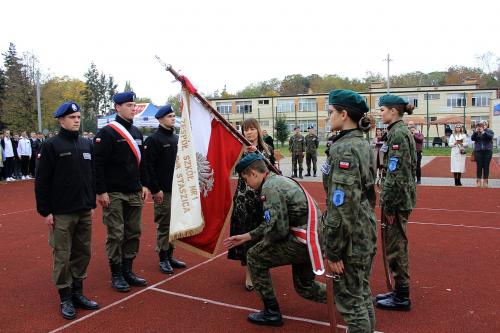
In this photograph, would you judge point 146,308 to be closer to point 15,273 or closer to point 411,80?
point 15,273

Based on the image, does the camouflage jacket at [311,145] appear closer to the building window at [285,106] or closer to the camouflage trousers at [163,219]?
the camouflage trousers at [163,219]

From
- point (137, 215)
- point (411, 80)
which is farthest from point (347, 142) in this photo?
point (411, 80)

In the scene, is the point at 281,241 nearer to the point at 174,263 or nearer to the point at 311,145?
the point at 174,263

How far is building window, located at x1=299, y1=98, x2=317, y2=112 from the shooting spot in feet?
213

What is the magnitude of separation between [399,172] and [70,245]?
344 centimetres

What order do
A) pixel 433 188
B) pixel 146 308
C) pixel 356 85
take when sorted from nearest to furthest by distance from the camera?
pixel 146 308 → pixel 433 188 → pixel 356 85

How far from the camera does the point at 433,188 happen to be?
14.0 metres

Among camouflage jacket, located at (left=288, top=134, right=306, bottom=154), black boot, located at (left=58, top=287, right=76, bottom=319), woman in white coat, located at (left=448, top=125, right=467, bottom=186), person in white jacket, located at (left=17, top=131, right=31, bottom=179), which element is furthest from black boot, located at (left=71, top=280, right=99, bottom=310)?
person in white jacket, located at (left=17, top=131, right=31, bottom=179)

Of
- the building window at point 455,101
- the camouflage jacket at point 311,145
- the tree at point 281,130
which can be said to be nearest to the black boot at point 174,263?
the camouflage jacket at point 311,145

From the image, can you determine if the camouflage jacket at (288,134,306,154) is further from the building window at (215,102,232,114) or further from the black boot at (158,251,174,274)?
the building window at (215,102,232,114)

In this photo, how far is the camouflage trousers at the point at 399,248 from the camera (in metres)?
4.61

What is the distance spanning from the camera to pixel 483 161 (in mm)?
13828

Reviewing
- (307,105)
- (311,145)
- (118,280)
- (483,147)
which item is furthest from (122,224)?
(307,105)

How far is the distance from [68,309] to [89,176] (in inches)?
54.6
